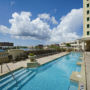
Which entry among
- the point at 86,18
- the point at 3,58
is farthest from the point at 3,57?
the point at 86,18

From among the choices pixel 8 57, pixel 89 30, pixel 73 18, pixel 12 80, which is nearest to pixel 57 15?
pixel 73 18

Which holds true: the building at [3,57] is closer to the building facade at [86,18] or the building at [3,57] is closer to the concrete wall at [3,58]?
the concrete wall at [3,58]

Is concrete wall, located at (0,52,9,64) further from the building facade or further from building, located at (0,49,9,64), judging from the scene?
the building facade

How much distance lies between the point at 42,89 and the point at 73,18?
2105 cm

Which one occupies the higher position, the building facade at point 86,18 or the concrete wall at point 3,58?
the building facade at point 86,18

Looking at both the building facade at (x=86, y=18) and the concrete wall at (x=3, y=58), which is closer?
the concrete wall at (x=3, y=58)

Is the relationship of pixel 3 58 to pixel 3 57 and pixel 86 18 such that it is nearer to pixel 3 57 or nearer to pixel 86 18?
pixel 3 57

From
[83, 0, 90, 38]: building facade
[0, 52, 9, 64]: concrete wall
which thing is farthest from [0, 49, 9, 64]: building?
[83, 0, 90, 38]: building facade

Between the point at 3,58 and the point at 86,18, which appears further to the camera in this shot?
the point at 86,18

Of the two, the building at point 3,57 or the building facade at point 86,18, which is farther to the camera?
the building facade at point 86,18

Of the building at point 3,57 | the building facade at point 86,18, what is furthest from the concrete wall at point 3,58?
the building facade at point 86,18

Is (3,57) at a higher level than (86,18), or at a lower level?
lower

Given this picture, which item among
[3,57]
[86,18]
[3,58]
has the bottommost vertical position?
[3,58]

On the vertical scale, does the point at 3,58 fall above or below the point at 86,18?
below
